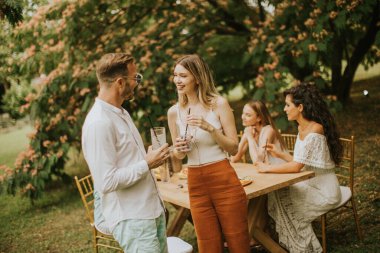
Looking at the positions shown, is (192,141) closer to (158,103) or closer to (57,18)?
(158,103)

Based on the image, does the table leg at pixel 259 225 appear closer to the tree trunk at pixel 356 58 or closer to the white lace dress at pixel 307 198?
the white lace dress at pixel 307 198

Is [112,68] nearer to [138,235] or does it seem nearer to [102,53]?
[138,235]

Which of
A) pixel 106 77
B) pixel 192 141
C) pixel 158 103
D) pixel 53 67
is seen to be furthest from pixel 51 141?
pixel 106 77

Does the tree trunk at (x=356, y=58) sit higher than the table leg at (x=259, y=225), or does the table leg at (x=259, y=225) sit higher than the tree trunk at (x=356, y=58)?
the tree trunk at (x=356, y=58)

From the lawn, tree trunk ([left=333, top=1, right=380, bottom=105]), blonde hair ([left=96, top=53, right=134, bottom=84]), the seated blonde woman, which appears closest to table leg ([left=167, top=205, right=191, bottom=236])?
the lawn

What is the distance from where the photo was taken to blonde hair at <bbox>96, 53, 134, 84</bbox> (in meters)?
2.35

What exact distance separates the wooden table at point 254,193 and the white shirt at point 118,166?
112 cm

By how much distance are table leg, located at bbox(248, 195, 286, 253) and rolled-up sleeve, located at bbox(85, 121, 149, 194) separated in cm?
199

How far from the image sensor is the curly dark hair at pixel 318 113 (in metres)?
3.84

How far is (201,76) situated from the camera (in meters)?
3.10

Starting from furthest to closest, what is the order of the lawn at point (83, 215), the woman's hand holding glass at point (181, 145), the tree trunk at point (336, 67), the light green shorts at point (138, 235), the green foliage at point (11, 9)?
the tree trunk at point (336, 67) → the lawn at point (83, 215) → the green foliage at point (11, 9) → the woman's hand holding glass at point (181, 145) → the light green shorts at point (138, 235)

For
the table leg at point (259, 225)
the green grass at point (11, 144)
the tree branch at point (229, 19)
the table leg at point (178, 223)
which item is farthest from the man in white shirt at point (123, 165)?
the green grass at point (11, 144)

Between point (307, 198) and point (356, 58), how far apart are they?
5539 mm

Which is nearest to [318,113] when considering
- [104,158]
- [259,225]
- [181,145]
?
[259,225]
